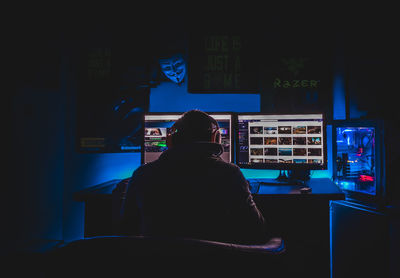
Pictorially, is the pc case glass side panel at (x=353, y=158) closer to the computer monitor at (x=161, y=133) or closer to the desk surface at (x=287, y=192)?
the desk surface at (x=287, y=192)

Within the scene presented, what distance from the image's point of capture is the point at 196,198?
3.30 ft

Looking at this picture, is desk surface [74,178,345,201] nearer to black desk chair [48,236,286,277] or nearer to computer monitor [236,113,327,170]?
computer monitor [236,113,327,170]

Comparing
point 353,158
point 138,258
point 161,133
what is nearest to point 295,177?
point 353,158

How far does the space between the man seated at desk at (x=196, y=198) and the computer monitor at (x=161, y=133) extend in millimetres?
936

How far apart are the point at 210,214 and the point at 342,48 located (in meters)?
2.07

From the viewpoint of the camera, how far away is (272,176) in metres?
2.31

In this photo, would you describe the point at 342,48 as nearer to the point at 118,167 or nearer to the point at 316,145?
the point at 316,145

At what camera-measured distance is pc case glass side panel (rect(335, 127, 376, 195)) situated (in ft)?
6.42

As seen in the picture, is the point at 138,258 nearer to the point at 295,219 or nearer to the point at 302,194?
the point at 302,194

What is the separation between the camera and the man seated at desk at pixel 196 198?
995 millimetres

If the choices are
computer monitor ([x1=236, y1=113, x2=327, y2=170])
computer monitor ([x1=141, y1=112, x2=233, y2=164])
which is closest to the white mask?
computer monitor ([x1=141, y1=112, x2=233, y2=164])

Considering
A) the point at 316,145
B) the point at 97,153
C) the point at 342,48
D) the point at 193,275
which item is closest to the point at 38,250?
the point at 97,153

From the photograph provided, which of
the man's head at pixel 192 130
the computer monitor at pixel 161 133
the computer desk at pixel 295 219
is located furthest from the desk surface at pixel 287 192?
the man's head at pixel 192 130

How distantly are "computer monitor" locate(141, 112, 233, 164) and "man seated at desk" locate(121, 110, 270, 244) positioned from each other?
3.07ft
